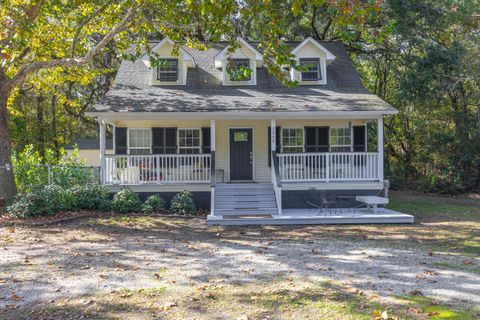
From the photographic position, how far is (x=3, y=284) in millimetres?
5832

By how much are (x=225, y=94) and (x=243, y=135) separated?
5.52ft

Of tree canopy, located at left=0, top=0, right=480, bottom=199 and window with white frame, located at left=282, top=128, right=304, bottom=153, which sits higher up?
tree canopy, located at left=0, top=0, right=480, bottom=199

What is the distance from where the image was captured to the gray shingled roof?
1384cm

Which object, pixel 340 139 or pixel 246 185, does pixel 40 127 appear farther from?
pixel 340 139

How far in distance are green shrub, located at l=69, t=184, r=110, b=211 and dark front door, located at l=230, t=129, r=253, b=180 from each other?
187 inches

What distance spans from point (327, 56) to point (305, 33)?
5.54 m

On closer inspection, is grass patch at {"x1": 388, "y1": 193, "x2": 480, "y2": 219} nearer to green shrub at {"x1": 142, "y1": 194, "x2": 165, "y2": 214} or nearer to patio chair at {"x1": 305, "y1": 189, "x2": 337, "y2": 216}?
patio chair at {"x1": 305, "y1": 189, "x2": 337, "y2": 216}

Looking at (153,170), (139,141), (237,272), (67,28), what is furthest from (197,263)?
(67,28)

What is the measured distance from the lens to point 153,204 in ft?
43.6

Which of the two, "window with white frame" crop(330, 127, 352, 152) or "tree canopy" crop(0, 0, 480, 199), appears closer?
"tree canopy" crop(0, 0, 480, 199)

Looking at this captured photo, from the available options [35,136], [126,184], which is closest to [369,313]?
[126,184]

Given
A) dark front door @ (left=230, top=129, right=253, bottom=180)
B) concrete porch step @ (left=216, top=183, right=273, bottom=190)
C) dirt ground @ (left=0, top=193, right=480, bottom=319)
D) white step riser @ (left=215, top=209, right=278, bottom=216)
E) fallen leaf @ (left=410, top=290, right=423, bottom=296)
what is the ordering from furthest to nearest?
dark front door @ (left=230, top=129, right=253, bottom=180), concrete porch step @ (left=216, top=183, right=273, bottom=190), white step riser @ (left=215, top=209, right=278, bottom=216), fallen leaf @ (left=410, top=290, right=423, bottom=296), dirt ground @ (left=0, top=193, right=480, bottom=319)

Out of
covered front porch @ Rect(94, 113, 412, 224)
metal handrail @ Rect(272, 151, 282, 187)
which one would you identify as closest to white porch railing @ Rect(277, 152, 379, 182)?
covered front porch @ Rect(94, 113, 412, 224)

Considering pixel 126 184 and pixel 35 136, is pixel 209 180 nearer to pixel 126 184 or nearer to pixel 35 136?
pixel 126 184
